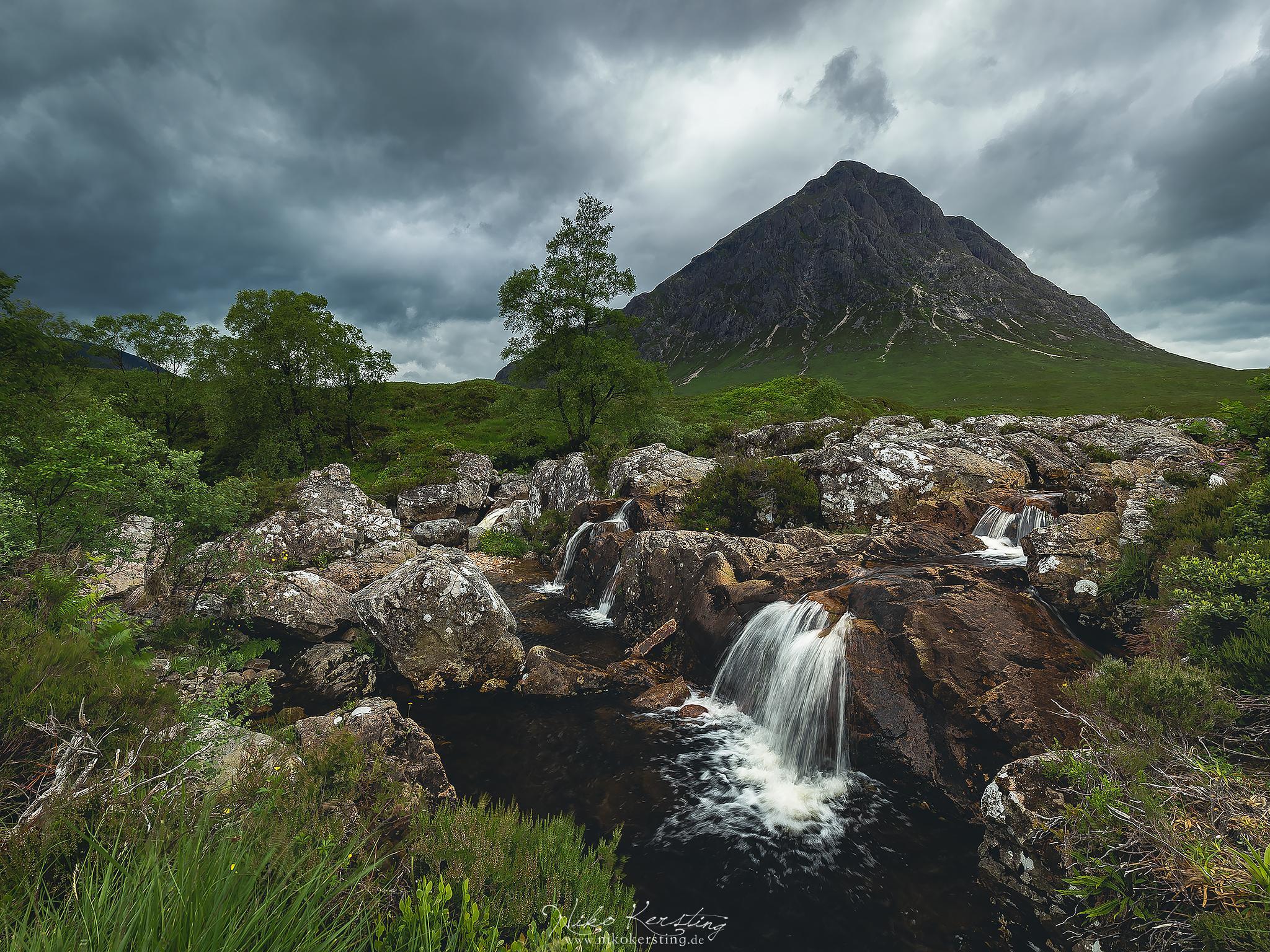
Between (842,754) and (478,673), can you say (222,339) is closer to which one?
(478,673)

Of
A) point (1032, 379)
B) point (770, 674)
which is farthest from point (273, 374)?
point (1032, 379)

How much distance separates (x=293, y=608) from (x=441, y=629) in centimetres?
499

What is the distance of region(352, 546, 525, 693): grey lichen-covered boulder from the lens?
12961 mm

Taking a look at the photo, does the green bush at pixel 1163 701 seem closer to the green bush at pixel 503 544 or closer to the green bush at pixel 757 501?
the green bush at pixel 757 501

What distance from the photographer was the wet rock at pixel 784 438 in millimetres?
29609

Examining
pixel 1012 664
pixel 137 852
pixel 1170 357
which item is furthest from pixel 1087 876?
pixel 1170 357

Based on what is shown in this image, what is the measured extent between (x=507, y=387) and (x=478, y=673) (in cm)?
2865

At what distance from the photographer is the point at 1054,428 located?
33875mm

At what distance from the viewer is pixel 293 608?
14344mm

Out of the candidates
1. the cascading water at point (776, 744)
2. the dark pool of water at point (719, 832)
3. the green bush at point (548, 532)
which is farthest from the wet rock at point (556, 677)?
the green bush at point (548, 532)

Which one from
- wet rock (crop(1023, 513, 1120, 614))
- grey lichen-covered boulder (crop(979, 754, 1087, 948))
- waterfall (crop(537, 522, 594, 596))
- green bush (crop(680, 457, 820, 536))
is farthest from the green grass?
grey lichen-covered boulder (crop(979, 754, 1087, 948))

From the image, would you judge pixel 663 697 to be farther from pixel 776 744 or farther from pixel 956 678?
pixel 956 678

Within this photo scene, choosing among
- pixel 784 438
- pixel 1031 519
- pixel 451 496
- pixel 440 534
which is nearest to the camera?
Answer: pixel 1031 519

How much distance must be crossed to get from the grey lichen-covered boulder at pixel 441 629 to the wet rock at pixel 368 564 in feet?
17.0
